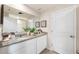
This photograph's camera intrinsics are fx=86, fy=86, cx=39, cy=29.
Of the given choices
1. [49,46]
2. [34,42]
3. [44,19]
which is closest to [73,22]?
[44,19]

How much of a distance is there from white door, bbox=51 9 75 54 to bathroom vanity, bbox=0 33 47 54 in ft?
0.66

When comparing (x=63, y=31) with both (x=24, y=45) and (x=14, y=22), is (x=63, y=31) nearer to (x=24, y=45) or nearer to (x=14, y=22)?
(x=24, y=45)

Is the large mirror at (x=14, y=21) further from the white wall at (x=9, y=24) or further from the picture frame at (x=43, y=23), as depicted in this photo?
the picture frame at (x=43, y=23)

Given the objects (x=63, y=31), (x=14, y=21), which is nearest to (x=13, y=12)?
(x=14, y=21)

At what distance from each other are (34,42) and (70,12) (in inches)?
29.3

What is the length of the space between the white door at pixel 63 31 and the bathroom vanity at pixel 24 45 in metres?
0.20

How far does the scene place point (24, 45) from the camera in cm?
125

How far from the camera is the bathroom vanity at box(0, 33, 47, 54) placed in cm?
103

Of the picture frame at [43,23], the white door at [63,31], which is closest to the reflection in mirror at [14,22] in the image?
the picture frame at [43,23]

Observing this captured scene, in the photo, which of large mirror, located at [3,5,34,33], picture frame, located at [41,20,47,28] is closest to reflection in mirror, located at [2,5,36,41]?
large mirror, located at [3,5,34,33]

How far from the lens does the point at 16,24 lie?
135cm

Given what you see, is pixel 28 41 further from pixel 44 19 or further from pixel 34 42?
pixel 44 19

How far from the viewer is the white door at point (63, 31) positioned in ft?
4.38

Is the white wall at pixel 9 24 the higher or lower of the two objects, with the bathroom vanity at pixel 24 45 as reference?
higher
